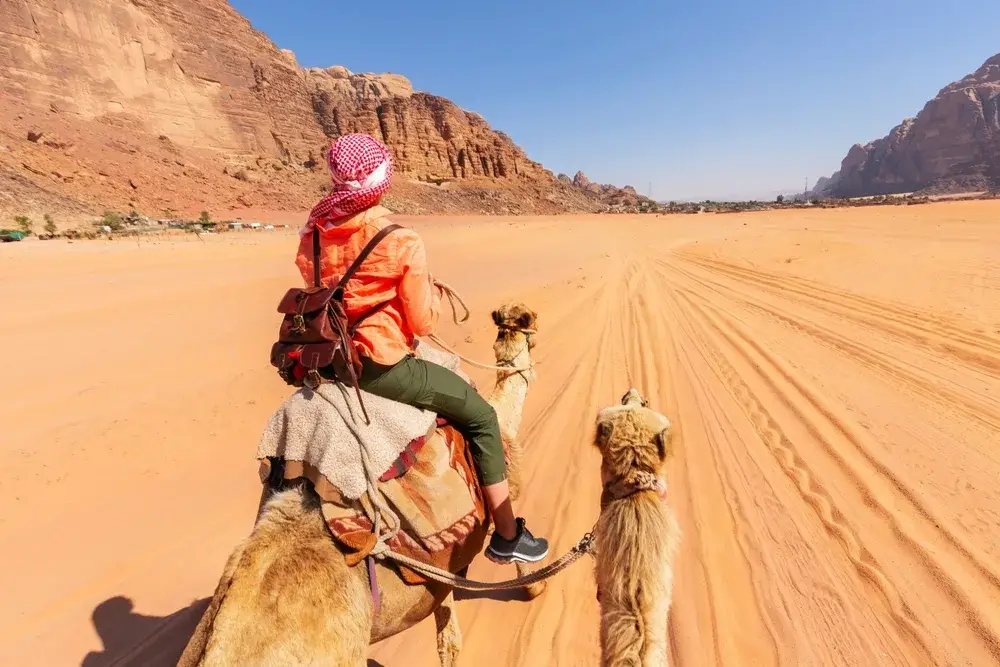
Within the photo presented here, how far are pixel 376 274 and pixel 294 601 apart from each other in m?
1.42

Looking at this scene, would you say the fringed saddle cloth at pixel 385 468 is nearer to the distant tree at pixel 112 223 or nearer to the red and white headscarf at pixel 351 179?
the red and white headscarf at pixel 351 179

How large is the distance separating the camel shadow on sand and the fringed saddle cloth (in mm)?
2225

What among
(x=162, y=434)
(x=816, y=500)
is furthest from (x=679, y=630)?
(x=162, y=434)

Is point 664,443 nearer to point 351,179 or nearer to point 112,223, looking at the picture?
point 351,179

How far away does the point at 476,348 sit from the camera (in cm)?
1019

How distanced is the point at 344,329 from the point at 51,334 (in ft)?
35.1

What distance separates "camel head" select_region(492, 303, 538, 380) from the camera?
4.54m

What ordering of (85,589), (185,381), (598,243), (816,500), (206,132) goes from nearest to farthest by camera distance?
(85,589)
(816,500)
(185,381)
(598,243)
(206,132)

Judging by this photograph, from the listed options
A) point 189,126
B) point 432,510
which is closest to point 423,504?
point 432,510

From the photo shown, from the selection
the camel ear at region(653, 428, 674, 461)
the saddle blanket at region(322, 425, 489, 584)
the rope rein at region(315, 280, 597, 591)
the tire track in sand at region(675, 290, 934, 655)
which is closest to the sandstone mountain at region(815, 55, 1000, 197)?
the tire track in sand at region(675, 290, 934, 655)

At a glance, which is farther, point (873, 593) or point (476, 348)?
point (476, 348)

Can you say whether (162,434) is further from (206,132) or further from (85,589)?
(206,132)

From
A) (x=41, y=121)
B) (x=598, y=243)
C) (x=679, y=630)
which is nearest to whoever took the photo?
(x=679, y=630)

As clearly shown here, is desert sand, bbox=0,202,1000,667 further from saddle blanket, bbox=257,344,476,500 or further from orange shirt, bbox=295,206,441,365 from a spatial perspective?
orange shirt, bbox=295,206,441,365
